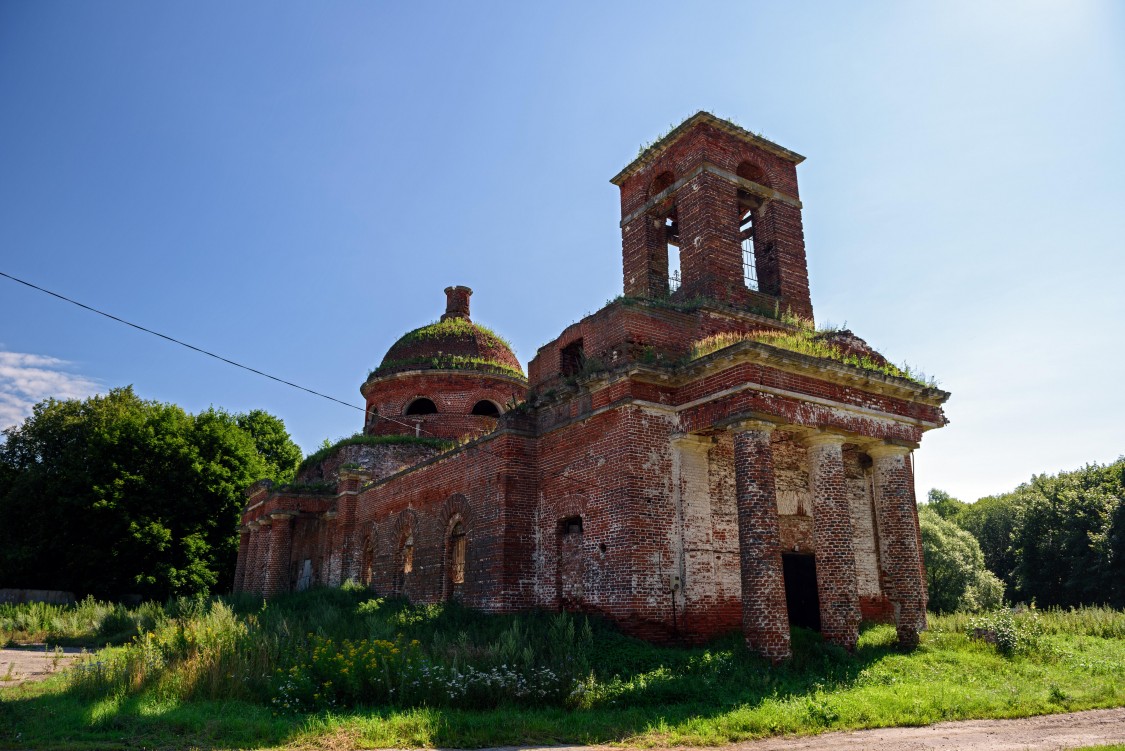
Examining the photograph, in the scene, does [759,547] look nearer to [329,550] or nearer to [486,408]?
[486,408]

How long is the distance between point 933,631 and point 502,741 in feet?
30.9

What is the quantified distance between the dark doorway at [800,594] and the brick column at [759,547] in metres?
2.58

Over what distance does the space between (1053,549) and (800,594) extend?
25323 millimetres

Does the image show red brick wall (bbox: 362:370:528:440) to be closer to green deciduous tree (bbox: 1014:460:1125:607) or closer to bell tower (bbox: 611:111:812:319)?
bell tower (bbox: 611:111:812:319)

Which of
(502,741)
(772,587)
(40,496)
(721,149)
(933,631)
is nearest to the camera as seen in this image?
(502,741)

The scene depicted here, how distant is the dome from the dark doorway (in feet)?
41.7

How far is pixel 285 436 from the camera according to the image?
41250 millimetres

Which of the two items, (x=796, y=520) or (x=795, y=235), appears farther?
(x=795, y=235)

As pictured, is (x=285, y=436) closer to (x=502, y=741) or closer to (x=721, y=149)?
(x=721, y=149)

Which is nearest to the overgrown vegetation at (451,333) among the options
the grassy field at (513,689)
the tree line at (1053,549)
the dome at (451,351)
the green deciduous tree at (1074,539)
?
the dome at (451,351)

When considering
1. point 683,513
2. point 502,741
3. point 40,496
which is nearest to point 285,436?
point 40,496

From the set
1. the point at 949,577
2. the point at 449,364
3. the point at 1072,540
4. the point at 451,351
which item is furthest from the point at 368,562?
the point at 1072,540

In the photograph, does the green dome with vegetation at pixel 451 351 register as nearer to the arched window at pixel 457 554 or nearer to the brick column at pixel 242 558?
the brick column at pixel 242 558

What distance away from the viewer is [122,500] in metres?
28.9
